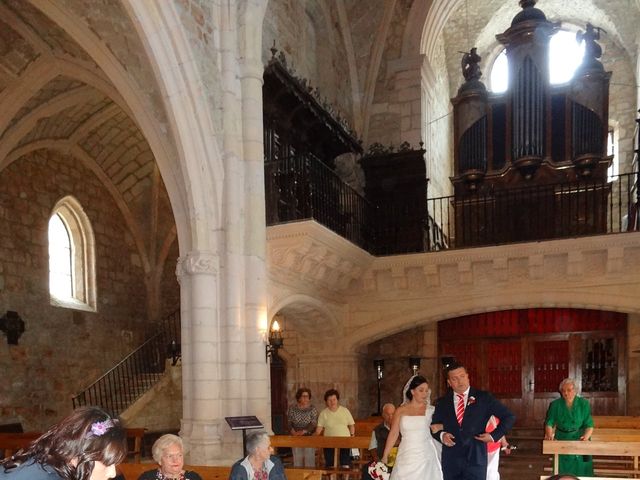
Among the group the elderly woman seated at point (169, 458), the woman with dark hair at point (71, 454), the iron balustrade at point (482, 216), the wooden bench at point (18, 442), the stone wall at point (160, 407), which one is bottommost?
the stone wall at point (160, 407)

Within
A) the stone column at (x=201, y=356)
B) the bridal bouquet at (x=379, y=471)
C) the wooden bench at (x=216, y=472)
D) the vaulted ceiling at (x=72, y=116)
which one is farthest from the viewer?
the vaulted ceiling at (x=72, y=116)

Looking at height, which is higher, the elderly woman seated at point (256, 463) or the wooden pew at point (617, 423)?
the elderly woman seated at point (256, 463)

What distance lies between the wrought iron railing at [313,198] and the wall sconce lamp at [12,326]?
5.12 meters

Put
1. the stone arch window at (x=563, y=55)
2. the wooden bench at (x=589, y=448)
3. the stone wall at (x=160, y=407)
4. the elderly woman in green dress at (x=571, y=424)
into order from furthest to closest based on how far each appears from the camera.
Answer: the stone arch window at (x=563, y=55) < the stone wall at (x=160, y=407) < the elderly woman in green dress at (x=571, y=424) < the wooden bench at (x=589, y=448)

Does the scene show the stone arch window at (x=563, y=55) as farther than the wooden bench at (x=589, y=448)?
Yes

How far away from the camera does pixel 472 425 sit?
465cm

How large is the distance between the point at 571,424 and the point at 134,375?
370 inches

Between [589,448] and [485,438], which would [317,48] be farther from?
[485,438]

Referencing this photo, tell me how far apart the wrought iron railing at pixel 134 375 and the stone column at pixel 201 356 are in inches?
167

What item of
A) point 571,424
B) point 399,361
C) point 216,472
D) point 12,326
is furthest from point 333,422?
point 12,326

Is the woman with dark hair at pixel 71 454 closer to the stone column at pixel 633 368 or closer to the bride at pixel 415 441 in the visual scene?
the bride at pixel 415 441

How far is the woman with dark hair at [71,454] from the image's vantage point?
1.79 meters

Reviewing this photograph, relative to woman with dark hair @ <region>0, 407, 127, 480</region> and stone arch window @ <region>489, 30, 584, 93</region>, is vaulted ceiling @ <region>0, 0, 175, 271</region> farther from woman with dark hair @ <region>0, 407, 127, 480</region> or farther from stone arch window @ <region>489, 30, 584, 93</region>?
stone arch window @ <region>489, 30, 584, 93</region>

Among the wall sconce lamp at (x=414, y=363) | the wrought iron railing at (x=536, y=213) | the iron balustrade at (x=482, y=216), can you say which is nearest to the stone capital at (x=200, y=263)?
the iron balustrade at (x=482, y=216)
